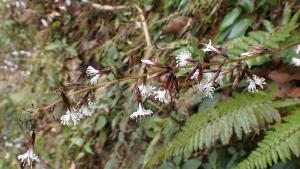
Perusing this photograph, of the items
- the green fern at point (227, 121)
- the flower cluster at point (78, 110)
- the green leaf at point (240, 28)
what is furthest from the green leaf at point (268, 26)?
the flower cluster at point (78, 110)

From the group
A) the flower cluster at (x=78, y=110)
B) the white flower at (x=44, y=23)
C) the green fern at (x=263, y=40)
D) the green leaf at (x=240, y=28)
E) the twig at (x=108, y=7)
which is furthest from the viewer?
the white flower at (x=44, y=23)

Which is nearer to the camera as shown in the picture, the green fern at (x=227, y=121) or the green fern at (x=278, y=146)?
the green fern at (x=278, y=146)

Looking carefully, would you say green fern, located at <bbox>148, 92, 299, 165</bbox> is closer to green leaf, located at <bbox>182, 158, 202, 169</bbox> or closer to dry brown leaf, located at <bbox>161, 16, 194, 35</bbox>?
green leaf, located at <bbox>182, 158, 202, 169</bbox>

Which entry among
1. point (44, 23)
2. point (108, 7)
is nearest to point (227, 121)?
point (108, 7)

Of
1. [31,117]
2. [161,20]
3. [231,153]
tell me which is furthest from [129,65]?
[31,117]

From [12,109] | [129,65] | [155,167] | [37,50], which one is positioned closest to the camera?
[155,167]

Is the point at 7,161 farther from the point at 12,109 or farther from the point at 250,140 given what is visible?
the point at 250,140

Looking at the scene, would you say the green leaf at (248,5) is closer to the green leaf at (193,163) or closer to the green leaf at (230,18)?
the green leaf at (230,18)

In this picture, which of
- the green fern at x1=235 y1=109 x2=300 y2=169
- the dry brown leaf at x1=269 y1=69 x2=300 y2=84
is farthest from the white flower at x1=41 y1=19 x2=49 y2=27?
the green fern at x1=235 y1=109 x2=300 y2=169
